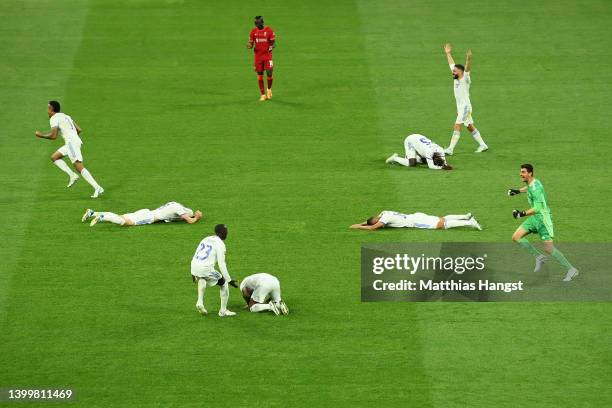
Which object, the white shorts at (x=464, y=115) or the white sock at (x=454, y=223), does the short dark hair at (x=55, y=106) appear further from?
the white shorts at (x=464, y=115)

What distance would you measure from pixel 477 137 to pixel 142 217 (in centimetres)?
926

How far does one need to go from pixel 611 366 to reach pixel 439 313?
11.2ft

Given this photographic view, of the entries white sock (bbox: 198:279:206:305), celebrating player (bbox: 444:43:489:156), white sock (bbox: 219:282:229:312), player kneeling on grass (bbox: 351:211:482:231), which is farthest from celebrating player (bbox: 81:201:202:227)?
celebrating player (bbox: 444:43:489:156)

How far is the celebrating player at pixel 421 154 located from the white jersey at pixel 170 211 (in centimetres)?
605

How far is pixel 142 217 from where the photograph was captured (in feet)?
85.9

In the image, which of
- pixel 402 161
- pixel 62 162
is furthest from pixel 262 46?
pixel 62 162

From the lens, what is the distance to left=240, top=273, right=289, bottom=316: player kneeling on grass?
71.3 ft

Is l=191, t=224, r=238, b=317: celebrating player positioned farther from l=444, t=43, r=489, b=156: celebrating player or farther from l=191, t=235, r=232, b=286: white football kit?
l=444, t=43, r=489, b=156: celebrating player

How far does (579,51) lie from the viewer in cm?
3859

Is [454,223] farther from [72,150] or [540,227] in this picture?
[72,150]

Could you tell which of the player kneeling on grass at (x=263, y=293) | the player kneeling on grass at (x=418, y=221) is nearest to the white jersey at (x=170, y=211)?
the player kneeling on grass at (x=418, y=221)

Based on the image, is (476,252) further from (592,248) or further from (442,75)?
(442,75)

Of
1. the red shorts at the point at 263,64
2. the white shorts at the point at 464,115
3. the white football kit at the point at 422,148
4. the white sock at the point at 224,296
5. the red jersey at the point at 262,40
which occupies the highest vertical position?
the red jersey at the point at 262,40

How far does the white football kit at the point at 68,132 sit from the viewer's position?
27328 millimetres
